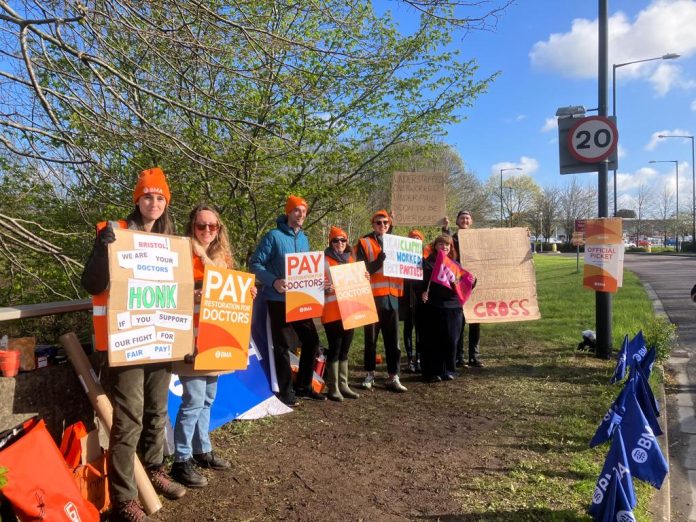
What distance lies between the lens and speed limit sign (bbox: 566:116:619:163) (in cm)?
745

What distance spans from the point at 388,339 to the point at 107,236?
Answer: 374cm

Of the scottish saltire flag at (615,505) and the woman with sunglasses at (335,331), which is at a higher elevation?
the woman with sunglasses at (335,331)

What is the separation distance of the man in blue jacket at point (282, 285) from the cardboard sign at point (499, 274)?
8.71 ft

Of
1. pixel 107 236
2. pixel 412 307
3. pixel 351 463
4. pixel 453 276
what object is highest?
pixel 107 236

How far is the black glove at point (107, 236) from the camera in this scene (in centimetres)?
291

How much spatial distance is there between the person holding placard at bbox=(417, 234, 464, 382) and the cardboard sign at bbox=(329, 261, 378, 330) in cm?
104

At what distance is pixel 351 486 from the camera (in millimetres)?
3668

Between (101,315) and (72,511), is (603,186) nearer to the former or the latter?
(101,315)

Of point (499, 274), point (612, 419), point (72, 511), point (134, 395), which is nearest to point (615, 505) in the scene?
point (612, 419)

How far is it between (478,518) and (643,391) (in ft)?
7.98

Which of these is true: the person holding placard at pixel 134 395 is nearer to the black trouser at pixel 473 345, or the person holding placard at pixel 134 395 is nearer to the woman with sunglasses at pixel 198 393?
the woman with sunglasses at pixel 198 393

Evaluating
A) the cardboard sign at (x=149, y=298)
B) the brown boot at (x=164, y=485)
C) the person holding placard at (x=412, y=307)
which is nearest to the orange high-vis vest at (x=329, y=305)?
the person holding placard at (x=412, y=307)

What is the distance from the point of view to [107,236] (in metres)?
2.91

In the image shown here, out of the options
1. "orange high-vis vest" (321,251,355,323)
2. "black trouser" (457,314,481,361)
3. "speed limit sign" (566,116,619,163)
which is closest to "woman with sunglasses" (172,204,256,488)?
"orange high-vis vest" (321,251,355,323)
